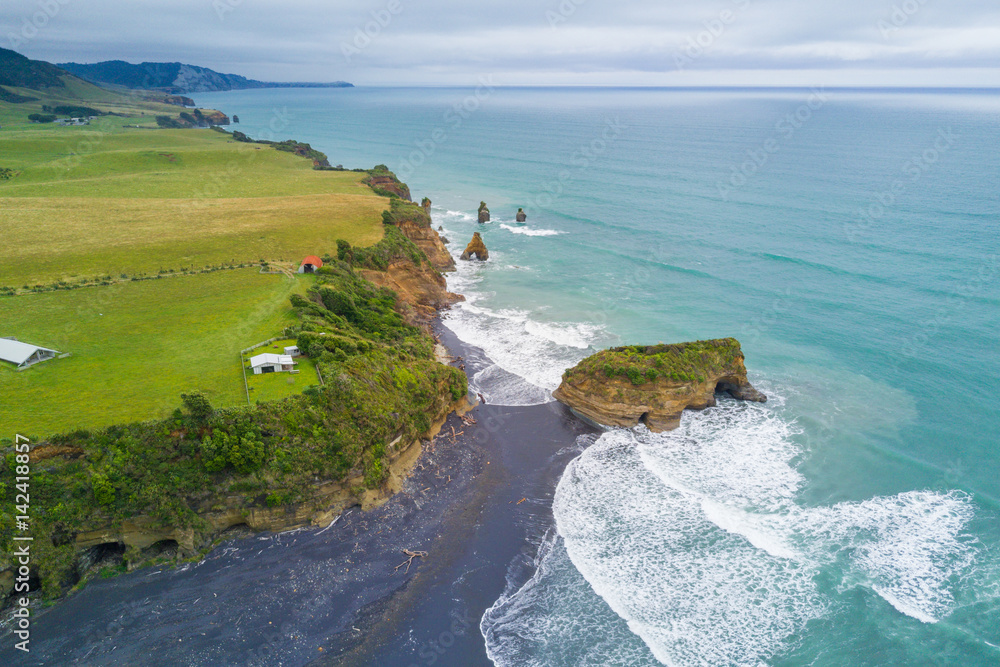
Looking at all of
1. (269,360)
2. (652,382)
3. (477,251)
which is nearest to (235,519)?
(269,360)

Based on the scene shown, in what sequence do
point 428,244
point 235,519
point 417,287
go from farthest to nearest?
point 428,244, point 417,287, point 235,519

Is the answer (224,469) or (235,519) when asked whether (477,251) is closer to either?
(224,469)

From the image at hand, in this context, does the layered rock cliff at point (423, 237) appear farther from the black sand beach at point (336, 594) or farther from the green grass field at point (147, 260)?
the black sand beach at point (336, 594)

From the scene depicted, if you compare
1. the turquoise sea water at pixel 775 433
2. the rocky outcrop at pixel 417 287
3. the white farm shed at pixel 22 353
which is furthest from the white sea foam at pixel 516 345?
the white farm shed at pixel 22 353

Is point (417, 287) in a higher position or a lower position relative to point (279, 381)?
lower

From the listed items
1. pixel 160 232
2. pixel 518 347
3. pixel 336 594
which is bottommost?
pixel 336 594

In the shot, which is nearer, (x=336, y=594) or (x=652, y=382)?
(x=336, y=594)

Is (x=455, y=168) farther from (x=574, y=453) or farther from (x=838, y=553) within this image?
(x=838, y=553)
